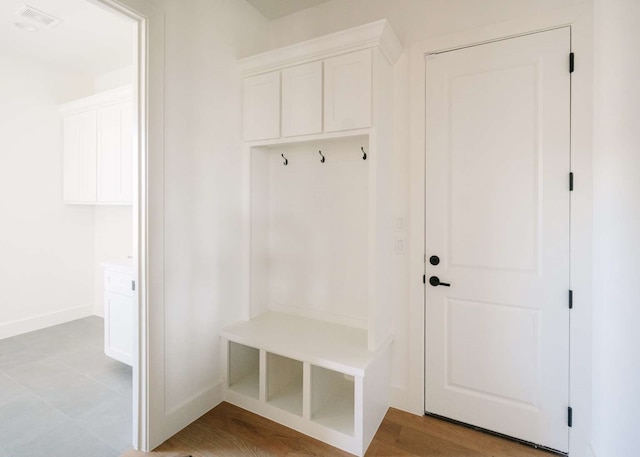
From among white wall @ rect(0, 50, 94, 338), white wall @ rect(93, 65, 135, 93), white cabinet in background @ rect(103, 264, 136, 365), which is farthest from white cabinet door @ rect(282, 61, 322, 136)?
white wall @ rect(0, 50, 94, 338)

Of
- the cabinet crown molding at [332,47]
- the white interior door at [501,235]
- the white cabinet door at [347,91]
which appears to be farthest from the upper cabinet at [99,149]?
the white interior door at [501,235]

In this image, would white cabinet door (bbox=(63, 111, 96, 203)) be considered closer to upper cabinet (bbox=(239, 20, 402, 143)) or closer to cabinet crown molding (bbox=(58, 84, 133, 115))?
cabinet crown molding (bbox=(58, 84, 133, 115))

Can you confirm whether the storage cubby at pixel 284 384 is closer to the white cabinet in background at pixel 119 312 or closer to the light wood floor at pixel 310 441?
the light wood floor at pixel 310 441

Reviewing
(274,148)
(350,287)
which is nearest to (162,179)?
(274,148)

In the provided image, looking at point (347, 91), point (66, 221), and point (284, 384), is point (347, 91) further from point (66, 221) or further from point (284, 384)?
point (66, 221)

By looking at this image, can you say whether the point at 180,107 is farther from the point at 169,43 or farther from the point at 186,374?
the point at 186,374

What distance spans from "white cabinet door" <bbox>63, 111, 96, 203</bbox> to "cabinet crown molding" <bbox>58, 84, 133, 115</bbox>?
0.07 metres

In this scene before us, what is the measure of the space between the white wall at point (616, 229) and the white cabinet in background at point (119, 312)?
309 cm

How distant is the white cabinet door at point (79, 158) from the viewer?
3439mm

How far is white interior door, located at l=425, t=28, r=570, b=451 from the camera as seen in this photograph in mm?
1774

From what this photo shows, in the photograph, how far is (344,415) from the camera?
6.53 ft

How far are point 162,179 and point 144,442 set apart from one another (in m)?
1.51

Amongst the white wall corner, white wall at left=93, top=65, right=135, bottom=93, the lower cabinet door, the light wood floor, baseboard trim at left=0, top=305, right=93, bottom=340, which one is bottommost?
the light wood floor

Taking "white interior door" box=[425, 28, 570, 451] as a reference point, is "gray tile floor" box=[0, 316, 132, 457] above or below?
below
